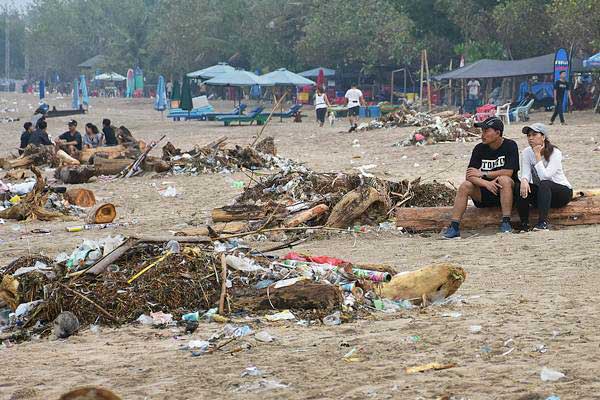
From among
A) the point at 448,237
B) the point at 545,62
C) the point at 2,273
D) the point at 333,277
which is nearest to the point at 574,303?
the point at 333,277

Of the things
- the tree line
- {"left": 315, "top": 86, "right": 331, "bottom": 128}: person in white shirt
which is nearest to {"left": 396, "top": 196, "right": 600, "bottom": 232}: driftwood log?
{"left": 315, "top": 86, "right": 331, "bottom": 128}: person in white shirt

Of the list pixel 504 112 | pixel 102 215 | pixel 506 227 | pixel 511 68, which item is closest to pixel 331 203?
pixel 506 227

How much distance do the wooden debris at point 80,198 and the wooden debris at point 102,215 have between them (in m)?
2.08

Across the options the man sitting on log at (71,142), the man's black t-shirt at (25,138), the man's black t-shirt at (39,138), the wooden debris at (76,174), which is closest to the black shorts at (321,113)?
the man sitting on log at (71,142)

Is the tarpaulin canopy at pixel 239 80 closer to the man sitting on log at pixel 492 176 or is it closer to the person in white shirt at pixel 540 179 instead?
the man sitting on log at pixel 492 176

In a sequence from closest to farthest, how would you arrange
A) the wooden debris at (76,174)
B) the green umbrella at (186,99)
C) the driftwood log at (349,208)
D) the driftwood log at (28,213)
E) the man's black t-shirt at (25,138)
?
the driftwood log at (349,208)
the driftwood log at (28,213)
the wooden debris at (76,174)
the man's black t-shirt at (25,138)
the green umbrella at (186,99)

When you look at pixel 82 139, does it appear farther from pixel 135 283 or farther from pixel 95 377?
pixel 95 377

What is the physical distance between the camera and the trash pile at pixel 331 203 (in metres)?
9.93

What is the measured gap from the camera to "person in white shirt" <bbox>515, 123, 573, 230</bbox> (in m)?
8.91

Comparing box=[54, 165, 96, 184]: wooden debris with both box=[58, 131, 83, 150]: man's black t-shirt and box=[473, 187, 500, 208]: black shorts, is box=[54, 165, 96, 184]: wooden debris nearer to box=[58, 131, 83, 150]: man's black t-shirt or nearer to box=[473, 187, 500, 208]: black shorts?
box=[58, 131, 83, 150]: man's black t-shirt

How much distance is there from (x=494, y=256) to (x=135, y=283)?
311cm

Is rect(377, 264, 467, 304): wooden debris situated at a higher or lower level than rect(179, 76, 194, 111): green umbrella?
lower

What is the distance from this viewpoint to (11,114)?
150 feet

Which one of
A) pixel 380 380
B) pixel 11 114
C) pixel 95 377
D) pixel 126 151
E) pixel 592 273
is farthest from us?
pixel 11 114
